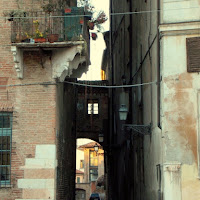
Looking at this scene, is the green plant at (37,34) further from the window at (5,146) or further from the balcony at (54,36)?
the window at (5,146)

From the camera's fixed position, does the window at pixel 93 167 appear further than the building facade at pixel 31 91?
Yes

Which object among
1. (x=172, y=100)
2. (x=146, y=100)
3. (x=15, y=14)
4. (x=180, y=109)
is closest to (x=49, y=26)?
(x=15, y=14)

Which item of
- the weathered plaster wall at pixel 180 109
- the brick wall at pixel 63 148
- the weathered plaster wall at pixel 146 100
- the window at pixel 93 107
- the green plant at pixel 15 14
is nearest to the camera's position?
the weathered plaster wall at pixel 180 109

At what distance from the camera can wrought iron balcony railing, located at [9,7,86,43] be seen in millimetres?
14219

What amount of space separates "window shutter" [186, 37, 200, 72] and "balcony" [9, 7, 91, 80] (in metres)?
3.01

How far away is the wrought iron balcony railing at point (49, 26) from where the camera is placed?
14.2 meters

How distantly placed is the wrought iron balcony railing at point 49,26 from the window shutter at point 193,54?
122 inches

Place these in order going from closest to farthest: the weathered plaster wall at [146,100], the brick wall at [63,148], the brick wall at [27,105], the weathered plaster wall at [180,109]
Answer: the weathered plaster wall at [180,109], the brick wall at [27,105], the weathered plaster wall at [146,100], the brick wall at [63,148]

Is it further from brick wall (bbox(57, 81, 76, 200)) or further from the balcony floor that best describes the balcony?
brick wall (bbox(57, 81, 76, 200))

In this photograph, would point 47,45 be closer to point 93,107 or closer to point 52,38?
point 52,38

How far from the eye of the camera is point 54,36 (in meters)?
14.2

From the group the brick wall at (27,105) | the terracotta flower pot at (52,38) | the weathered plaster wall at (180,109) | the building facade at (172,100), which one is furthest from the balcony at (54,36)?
the weathered plaster wall at (180,109)

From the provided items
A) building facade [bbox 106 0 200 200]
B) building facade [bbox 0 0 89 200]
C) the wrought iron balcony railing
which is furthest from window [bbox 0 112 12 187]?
building facade [bbox 106 0 200 200]

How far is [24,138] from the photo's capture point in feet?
47.2
